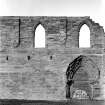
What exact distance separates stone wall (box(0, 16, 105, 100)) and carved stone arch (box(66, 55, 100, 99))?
0.18 metres

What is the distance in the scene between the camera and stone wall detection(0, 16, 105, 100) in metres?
16.6

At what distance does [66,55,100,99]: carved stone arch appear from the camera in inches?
655

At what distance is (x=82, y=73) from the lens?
1686cm

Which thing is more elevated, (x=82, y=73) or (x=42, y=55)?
(x=42, y=55)

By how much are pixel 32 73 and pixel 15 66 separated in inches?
41.6

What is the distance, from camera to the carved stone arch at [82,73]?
16641 millimetres

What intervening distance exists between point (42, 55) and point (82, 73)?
2492 mm

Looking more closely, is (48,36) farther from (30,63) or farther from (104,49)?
(104,49)

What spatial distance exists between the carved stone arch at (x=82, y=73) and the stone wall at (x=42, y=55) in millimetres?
178

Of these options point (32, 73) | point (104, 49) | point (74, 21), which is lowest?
point (32, 73)

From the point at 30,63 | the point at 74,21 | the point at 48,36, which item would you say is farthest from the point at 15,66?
the point at 74,21

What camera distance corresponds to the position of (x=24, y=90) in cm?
1677

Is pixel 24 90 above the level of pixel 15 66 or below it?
below

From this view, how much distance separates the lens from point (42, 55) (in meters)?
16.8
